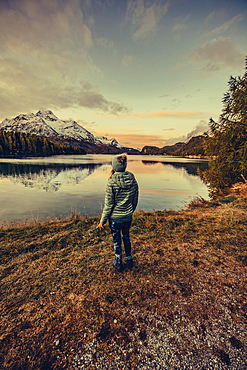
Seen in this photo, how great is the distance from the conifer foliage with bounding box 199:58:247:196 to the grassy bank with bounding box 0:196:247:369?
464 inches

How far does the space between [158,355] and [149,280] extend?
1.83 metres

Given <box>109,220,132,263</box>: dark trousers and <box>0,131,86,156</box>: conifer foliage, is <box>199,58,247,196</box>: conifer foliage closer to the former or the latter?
<box>109,220,132,263</box>: dark trousers

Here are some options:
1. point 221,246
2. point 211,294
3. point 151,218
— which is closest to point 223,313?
point 211,294

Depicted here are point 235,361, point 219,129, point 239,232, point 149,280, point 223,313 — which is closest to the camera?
point 235,361

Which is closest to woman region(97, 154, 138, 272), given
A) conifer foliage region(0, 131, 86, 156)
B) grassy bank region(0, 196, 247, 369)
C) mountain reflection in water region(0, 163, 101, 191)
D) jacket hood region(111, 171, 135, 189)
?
jacket hood region(111, 171, 135, 189)

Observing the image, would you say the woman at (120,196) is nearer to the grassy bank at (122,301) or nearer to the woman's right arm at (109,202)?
the woman's right arm at (109,202)

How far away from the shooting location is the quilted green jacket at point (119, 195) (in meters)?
4.40

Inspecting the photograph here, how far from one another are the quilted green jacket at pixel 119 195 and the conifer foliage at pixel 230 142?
15105 mm

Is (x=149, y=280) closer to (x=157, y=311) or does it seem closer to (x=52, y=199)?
(x=157, y=311)

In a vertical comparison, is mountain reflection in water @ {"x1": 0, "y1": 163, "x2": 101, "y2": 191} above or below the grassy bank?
below

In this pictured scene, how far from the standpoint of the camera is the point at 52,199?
19688 mm

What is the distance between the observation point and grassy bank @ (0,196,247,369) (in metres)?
2.90

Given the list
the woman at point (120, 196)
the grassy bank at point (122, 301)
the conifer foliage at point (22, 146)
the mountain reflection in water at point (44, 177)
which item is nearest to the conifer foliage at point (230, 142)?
the grassy bank at point (122, 301)

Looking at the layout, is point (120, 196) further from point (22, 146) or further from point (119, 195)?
point (22, 146)
